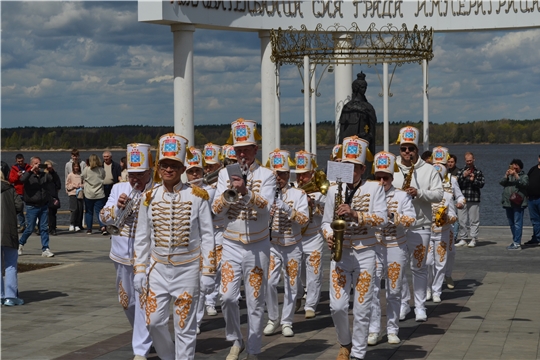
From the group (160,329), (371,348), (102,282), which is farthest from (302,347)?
(102,282)

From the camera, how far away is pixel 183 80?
2091 centimetres

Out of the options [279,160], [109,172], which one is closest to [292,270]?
[279,160]

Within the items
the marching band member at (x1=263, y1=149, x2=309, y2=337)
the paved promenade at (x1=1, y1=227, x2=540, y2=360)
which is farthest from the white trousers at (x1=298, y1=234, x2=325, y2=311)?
the marching band member at (x1=263, y1=149, x2=309, y2=337)

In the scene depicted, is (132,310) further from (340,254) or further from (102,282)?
(102,282)

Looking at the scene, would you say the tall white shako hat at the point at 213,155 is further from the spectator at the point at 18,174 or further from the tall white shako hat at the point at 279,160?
the spectator at the point at 18,174

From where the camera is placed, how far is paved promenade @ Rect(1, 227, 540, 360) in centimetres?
1001

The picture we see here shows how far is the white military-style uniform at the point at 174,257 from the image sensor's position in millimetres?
8094

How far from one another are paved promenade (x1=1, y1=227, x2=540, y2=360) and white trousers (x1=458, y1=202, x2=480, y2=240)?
3.74m

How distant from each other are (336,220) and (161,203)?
1.67m

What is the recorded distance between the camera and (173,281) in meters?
8.18

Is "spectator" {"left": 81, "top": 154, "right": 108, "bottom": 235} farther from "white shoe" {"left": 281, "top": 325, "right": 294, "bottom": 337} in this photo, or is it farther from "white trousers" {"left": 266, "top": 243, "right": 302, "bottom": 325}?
"white shoe" {"left": 281, "top": 325, "right": 294, "bottom": 337}

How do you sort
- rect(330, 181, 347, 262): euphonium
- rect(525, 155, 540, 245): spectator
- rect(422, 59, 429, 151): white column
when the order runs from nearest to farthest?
rect(330, 181, 347, 262): euphonium → rect(525, 155, 540, 245): spectator → rect(422, 59, 429, 151): white column

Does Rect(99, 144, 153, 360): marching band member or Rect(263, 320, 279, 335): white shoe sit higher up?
Rect(99, 144, 153, 360): marching band member

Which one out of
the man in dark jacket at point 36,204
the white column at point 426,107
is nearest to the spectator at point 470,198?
the white column at point 426,107
